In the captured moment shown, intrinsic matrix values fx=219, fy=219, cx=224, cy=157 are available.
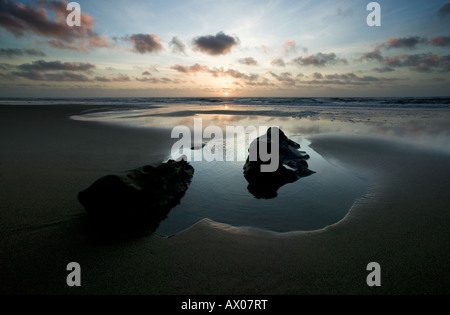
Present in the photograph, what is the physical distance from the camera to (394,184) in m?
4.71

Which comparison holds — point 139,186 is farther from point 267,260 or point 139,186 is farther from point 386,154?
point 386,154

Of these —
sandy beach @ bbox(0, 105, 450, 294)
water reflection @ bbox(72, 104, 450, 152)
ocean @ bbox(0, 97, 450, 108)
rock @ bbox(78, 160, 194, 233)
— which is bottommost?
sandy beach @ bbox(0, 105, 450, 294)

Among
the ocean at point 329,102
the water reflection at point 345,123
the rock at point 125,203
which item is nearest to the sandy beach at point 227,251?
the rock at point 125,203

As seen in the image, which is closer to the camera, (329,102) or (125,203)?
(125,203)

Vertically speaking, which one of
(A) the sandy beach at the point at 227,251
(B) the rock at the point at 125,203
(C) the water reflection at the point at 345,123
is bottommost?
(A) the sandy beach at the point at 227,251

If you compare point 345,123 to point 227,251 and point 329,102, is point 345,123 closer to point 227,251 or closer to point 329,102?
point 227,251

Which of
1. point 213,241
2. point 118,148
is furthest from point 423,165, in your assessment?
point 118,148

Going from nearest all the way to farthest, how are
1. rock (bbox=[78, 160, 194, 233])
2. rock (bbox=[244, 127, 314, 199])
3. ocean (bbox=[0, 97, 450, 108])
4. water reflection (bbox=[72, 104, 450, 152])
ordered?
rock (bbox=[78, 160, 194, 233]) → rock (bbox=[244, 127, 314, 199]) → water reflection (bbox=[72, 104, 450, 152]) → ocean (bbox=[0, 97, 450, 108])

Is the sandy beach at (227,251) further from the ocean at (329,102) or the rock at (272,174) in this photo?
the ocean at (329,102)

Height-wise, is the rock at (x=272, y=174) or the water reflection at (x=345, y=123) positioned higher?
the water reflection at (x=345, y=123)

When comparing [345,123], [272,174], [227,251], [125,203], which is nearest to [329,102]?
[345,123]

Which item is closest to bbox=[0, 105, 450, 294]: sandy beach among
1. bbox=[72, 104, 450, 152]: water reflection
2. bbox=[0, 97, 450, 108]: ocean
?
bbox=[72, 104, 450, 152]: water reflection

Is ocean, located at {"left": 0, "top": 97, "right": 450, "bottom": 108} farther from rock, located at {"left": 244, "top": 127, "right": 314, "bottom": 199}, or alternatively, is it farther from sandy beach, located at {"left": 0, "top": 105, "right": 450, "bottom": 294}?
sandy beach, located at {"left": 0, "top": 105, "right": 450, "bottom": 294}

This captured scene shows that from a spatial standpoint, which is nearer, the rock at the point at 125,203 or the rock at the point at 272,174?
the rock at the point at 125,203
